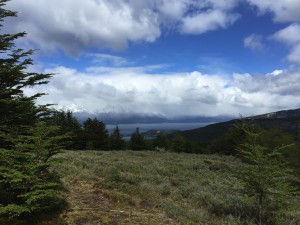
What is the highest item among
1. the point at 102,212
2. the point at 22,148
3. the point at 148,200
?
the point at 22,148

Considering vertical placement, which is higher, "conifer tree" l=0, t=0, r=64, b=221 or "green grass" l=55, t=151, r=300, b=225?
"conifer tree" l=0, t=0, r=64, b=221

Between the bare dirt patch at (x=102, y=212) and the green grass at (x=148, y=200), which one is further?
the green grass at (x=148, y=200)

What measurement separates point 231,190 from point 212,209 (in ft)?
14.5

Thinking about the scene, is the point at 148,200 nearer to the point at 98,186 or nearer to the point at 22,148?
the point at 98,186

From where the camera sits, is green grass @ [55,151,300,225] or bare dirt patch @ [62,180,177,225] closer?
bare dirt patch @ [62,180,177,225]

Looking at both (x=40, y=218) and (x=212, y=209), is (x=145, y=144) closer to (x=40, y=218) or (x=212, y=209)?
(x=212, y=209)

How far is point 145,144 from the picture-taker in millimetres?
59875

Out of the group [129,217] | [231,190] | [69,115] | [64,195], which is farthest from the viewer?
[69,115]

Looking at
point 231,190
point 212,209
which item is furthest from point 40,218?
point 231,190

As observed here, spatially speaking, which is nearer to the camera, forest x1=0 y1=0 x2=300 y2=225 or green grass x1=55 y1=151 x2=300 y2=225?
forest x1=0 y1=0 x2=300 y2=225

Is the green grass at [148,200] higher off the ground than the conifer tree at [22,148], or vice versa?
the conifer tree at [22,148]

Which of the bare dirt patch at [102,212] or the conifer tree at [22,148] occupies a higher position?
the conifer tree at [22,148]

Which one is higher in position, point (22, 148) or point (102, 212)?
point (22, 148)

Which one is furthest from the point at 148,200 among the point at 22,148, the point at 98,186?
the point at 22,148
